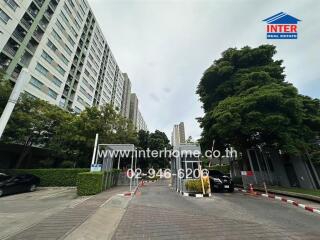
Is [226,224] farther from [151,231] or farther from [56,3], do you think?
[56,3]

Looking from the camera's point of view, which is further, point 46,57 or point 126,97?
point 126,97

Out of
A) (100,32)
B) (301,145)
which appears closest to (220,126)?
(301,145)

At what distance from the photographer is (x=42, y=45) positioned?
26.7 metres

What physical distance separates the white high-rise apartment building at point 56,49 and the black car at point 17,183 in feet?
36.5

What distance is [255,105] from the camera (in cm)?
1289

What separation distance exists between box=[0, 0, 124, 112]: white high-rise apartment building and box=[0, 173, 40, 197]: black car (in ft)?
36.5

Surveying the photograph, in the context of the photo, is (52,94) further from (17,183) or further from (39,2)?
(17,183)

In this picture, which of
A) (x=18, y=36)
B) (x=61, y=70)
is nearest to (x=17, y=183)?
(x=18, y=36)

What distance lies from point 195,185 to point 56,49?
31.3m

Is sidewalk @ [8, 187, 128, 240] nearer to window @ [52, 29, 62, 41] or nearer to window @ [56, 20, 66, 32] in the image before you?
window @ [52, 29, 62, 41]

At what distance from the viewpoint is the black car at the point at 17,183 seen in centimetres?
1265

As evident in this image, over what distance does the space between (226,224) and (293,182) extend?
15072 millimetres

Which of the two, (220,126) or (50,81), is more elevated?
(50,81)

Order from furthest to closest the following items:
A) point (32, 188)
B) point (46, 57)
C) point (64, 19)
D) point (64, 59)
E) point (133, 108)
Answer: point (133, 108)
point (64, 19)
point (64, 59)
point (46, 57)
point (32, 188)
